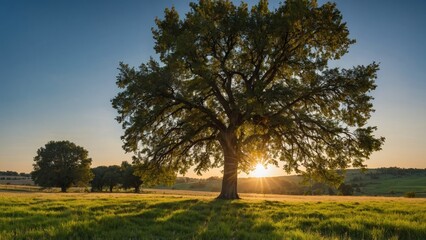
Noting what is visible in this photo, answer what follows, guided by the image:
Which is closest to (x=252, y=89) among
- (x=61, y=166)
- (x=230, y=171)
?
(x=230, y=171)

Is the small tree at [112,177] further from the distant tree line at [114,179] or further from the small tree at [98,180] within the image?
the small tree at [98,180]

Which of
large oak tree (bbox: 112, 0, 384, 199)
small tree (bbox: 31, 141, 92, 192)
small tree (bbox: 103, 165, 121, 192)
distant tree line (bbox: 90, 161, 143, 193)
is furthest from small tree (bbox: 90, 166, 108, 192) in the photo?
large oak tree (bbox: 112, 0, 384, 199)

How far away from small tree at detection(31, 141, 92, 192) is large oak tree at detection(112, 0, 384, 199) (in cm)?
5460

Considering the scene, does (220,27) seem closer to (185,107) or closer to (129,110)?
(185,107)

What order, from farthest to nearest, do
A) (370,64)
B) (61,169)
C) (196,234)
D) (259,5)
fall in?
(61,169)
(259,5)
(370,64)
(196,234)

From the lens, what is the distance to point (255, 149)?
31.4 m

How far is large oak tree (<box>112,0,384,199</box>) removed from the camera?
26.4 meters

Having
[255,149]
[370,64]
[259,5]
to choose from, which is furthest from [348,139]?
[259,5]

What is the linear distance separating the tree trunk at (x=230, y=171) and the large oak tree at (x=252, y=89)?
0.28ft

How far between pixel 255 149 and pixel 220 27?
11.1 metres

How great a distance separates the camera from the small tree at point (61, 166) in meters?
78.5

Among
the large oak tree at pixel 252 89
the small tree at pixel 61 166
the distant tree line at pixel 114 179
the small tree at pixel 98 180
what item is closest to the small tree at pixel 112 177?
the distant tree line at pixel 114 179

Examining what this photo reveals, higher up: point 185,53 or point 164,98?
point 185,53

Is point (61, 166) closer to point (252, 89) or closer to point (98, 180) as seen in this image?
point (98, 180)
